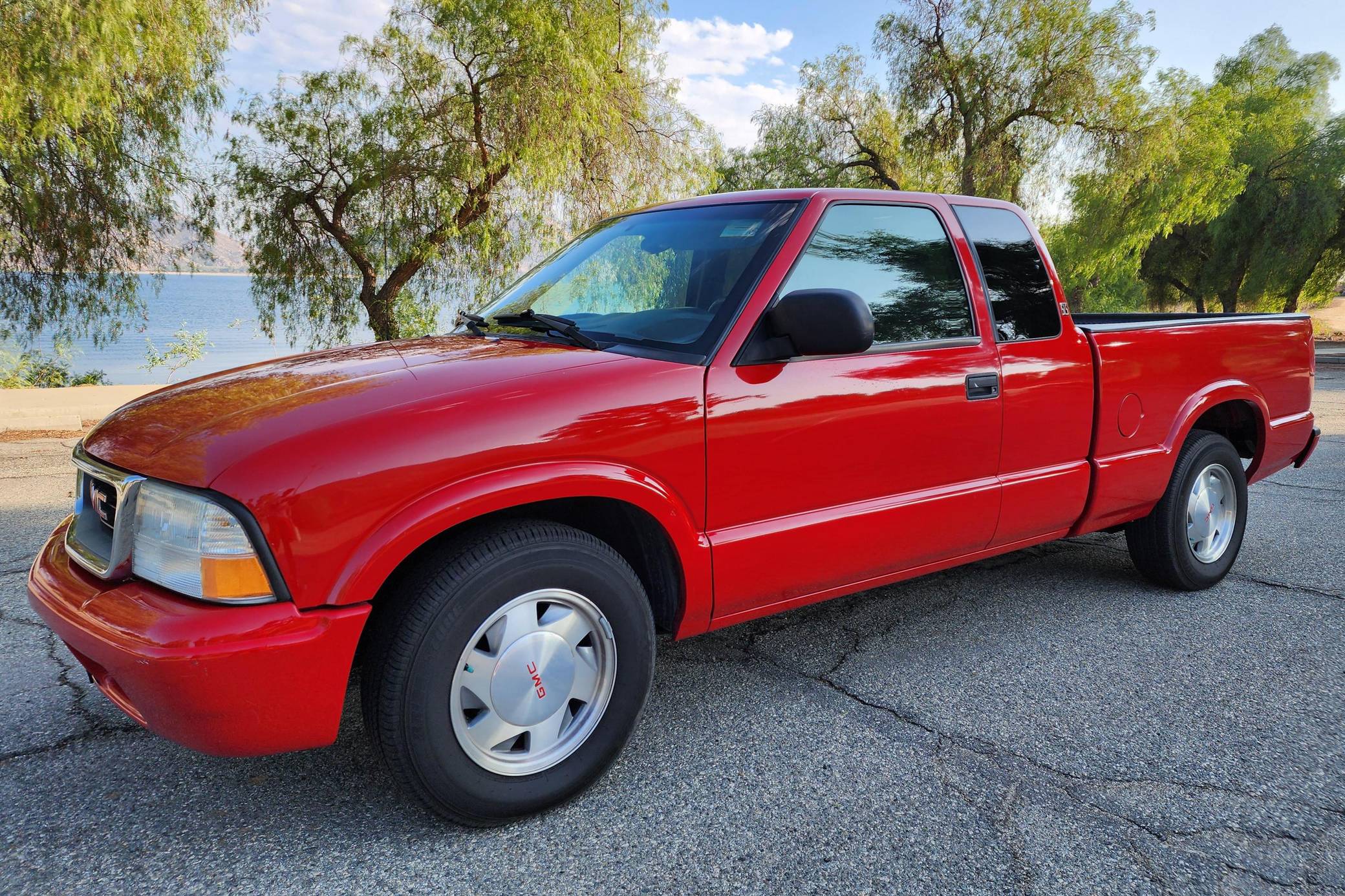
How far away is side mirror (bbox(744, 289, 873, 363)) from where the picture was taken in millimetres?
2609

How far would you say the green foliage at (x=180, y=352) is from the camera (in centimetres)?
1444

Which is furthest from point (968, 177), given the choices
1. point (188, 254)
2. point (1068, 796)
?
point (1068, 796)

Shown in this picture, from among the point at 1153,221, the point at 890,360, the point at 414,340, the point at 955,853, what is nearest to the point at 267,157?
the point at 414,340

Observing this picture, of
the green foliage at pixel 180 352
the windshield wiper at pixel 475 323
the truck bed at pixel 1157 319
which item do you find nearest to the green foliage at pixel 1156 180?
the truck bed at pixel 1157 319

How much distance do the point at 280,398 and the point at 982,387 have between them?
2.45 meters

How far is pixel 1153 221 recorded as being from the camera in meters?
22.0

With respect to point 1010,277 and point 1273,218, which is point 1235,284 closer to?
point 1273,218

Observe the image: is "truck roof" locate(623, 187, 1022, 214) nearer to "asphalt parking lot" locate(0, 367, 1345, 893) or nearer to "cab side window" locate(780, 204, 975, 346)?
"cab side window" locate(780, 204, 975, 346)

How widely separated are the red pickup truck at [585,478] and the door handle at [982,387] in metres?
0.01

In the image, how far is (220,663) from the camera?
1.95 meters

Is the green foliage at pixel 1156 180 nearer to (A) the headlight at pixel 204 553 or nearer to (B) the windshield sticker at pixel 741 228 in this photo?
(B) the windshield sticker at pixel 741 228

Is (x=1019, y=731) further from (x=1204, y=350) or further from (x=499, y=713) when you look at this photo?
(x=1204, y=350)

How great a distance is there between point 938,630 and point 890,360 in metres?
1.38

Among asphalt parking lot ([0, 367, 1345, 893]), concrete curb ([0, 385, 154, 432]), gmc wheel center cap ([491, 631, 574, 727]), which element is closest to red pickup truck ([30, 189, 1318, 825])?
gmc wheel center cap ([491, 631, 574, 727])
